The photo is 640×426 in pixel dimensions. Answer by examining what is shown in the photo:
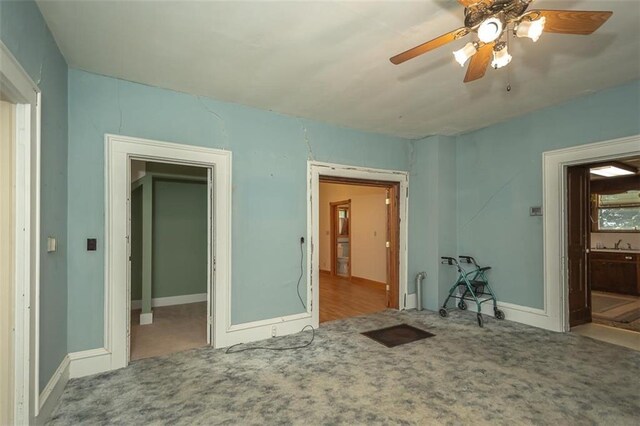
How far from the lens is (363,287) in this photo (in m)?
6.45

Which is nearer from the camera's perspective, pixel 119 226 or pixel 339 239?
pixel 119 226

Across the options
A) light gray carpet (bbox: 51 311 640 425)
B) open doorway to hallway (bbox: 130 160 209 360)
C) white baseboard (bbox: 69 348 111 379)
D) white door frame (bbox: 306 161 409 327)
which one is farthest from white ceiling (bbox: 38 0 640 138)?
light gray carpet (bbox: 51 311 640 425)

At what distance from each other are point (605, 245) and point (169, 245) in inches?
335

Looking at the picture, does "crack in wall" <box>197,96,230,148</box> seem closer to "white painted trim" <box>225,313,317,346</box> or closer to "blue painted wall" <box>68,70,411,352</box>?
"blue painted wall" <box>68,70,411,352</box>

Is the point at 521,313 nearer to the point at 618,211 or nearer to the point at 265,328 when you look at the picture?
the point at 265,328

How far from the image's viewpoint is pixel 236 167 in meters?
3.34

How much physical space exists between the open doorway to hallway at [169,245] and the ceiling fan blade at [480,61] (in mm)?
3515

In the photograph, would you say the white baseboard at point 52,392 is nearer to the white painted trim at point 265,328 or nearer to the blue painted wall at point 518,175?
the white painted trim at point 265,328

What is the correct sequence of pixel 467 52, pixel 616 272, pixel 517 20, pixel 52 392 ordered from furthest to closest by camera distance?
1. pixel 616 272
2. pixel 52 392
3. pixel 467 52
4. pixel 517 20

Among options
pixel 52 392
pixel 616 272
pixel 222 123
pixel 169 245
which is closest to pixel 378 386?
pixel 52 392

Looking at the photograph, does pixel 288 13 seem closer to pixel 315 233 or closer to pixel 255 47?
pixel 255 47

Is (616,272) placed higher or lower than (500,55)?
lower

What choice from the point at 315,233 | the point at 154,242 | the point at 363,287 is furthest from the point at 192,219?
the point at 363,287

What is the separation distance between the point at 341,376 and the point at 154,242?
3.90 meters
